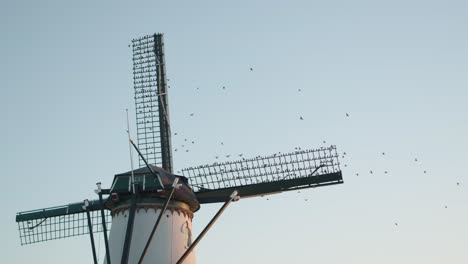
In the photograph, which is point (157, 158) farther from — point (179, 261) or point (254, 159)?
point (179, 261)

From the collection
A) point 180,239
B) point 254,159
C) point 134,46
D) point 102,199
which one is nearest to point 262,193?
point 254,159

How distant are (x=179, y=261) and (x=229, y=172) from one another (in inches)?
267

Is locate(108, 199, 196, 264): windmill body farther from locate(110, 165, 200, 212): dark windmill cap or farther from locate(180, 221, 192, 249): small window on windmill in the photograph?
locate(110, 165, 200, 212): dark windmill cap

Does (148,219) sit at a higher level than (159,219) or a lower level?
lower

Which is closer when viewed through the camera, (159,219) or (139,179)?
(159,219)

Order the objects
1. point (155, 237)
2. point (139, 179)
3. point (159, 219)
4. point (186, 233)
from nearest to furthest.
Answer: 1. point (159, 219)
2. point (155, 237)
3. point (139, 179)
4. point (186, 233)

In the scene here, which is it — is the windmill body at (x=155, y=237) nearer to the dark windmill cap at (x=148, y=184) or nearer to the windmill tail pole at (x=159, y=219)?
the dark windmill cap at (x=148, y=184)

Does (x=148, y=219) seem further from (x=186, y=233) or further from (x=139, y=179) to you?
(x=186, y=233)

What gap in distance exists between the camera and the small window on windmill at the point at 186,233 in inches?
1025

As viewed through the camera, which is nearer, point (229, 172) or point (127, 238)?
point (127, 238)

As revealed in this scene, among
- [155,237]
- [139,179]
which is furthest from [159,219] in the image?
[139,179]

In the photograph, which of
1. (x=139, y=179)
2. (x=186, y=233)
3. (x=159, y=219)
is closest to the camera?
(x=159, y=219)

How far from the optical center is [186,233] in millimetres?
26234

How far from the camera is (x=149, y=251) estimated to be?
2473 cm
